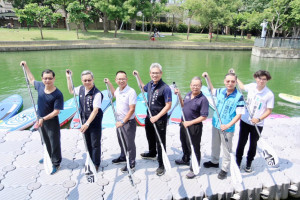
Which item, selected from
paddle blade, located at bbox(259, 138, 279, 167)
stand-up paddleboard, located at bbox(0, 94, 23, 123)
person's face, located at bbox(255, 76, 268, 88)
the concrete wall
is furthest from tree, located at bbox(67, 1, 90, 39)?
paddle blade, located at bbox(259, 138, 279, 167)

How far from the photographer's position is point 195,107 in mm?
3531

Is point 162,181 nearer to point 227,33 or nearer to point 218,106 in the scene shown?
point 218,106

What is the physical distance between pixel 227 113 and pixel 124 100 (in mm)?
1676

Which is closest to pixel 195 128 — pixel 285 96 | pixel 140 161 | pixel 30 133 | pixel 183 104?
pixel 183 104

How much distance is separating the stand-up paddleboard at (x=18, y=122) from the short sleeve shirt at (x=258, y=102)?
6.08 m

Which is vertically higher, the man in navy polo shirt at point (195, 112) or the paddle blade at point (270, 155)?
the man in navy polo shirt at point (195, 112)

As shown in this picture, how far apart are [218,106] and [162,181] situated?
1.58 meters

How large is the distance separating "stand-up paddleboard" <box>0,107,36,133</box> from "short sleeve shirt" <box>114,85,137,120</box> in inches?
169

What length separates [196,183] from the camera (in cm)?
374

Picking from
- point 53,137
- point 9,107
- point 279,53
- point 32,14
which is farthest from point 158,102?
point 32,14

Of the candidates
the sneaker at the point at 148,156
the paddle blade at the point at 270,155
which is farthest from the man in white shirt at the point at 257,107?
the sneaker at the point at 148,156

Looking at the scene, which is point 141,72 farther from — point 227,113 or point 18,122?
point 227,113

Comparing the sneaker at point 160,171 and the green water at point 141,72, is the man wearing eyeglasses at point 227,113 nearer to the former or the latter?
the sneaker at point 160,171

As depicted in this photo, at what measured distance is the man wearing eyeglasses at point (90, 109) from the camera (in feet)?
11.6
